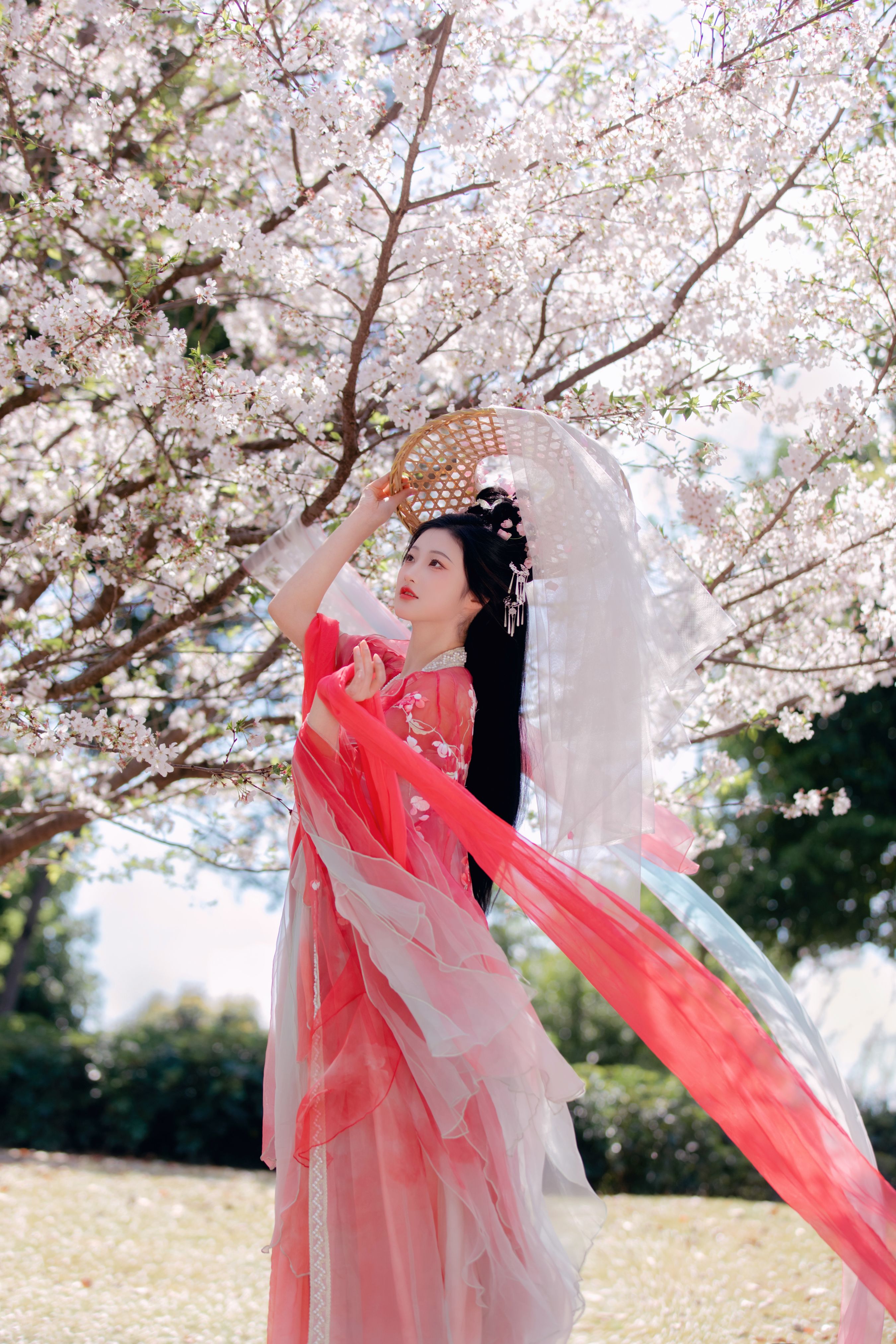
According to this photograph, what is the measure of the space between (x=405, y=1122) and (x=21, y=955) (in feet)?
38.2

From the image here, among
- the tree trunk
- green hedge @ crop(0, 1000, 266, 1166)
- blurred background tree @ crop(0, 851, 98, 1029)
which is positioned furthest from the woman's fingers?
blurred background tree @ crop(0, 851, 98, 1029)

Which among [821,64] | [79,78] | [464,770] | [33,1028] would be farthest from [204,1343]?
[33,1028]

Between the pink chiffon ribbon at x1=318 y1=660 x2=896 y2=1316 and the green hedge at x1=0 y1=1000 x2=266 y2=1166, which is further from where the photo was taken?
the green hedge at x1=0 y1=1000 x2=266 y2=1166

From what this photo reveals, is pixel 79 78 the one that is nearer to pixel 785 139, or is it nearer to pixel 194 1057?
pixel 785 139

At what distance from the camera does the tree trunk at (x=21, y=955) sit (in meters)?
12.3

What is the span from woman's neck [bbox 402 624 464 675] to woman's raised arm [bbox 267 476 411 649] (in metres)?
0.25

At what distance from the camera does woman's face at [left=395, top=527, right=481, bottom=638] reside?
2.59 metres

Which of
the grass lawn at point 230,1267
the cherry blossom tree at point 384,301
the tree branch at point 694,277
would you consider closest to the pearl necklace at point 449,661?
the cherry blossom tree at point 384,301

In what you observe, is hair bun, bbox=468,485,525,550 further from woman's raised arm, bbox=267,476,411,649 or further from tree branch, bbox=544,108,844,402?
tree branch, bbox=544,108,844,402

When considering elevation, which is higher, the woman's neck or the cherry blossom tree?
the cherry blossom tree

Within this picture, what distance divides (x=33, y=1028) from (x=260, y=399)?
839 centimetres

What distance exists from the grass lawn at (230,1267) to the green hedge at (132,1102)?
33.0 inches

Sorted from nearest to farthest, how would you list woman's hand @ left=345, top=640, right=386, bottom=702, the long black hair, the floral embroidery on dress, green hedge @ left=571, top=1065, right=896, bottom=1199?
woman's hand @ left=345, top=640, right=386, bottom=702
the floral embroidery on dress
the long black hair
green hedge @ left=571, top=1065, right=896, bottom=1199

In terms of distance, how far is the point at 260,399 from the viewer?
287cm
